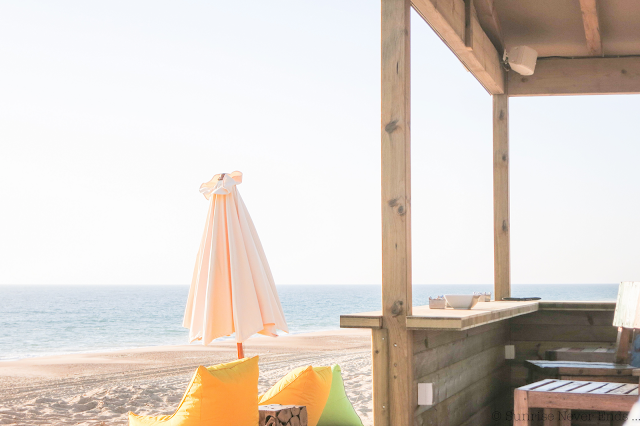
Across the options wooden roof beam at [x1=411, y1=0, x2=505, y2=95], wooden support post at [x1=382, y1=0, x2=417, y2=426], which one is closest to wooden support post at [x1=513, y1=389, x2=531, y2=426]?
wooden support post at [x1=382, y1=0, x2=417, y2=426]

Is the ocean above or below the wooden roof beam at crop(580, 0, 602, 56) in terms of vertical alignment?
below

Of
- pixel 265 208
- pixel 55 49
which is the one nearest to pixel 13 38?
pixel 55 49

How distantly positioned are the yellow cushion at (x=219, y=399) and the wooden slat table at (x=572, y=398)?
1087 millimetres

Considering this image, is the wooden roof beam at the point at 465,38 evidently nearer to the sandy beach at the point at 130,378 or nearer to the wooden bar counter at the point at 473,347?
the wooden bar counter at the point at 473,347

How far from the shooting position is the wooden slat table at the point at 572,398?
2.46 meters

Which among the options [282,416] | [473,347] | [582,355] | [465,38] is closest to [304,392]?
[282,416]

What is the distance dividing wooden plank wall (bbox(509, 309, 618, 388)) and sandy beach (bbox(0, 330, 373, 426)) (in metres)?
1.82

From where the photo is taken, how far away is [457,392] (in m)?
3.48

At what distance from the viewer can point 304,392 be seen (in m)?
2.55

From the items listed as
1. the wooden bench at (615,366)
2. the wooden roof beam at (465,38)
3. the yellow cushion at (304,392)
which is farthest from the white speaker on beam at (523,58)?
the yellow cushion at (304,392)

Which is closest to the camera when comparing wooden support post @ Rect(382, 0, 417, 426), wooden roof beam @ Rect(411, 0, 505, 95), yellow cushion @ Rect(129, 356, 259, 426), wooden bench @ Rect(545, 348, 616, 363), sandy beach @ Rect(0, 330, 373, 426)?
yellow cushion @ Rect(129, 356, 259, 426)

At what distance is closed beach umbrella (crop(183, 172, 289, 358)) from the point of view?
9.50ft

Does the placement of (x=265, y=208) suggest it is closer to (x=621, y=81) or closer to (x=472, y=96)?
(x=472, y=96)

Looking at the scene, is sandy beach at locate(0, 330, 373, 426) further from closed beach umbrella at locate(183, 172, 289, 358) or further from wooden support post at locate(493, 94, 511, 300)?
closed beach umbrella at locate(183, 172, 289, 358)
